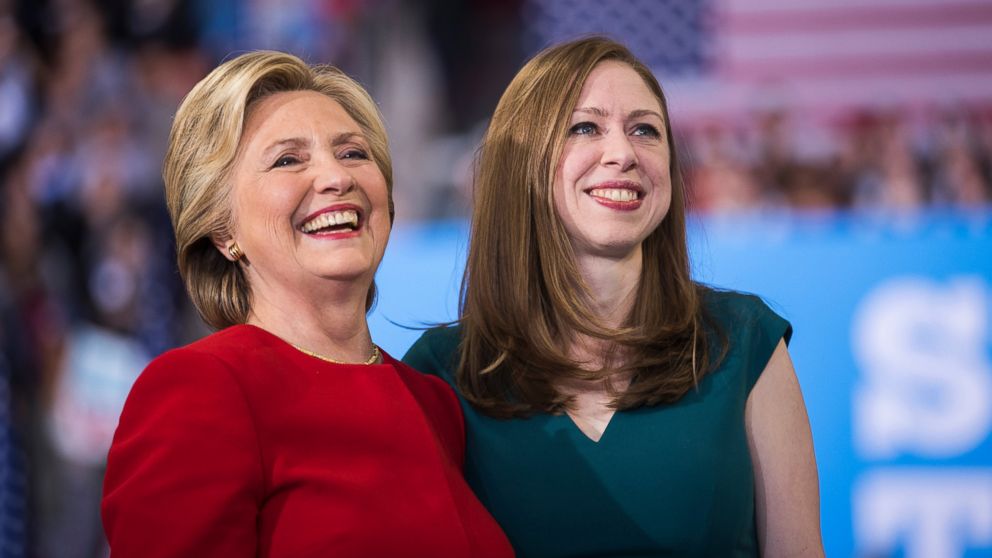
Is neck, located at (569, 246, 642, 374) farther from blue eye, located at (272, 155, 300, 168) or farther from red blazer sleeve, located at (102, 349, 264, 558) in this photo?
red blazer sleeve, located at (102, 349, 264, 558)

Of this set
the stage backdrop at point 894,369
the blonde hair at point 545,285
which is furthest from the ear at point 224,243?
the stage backdrop at point 894,369

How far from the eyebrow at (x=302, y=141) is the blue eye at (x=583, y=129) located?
386 mm

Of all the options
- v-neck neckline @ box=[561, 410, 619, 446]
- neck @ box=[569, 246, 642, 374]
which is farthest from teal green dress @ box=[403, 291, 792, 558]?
neck @ box=[569, 246, 642, 374]

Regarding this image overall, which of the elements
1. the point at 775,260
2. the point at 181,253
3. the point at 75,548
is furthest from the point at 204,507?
the point at 75,548

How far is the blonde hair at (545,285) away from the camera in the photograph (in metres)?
1.92

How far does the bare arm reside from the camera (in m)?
1.85

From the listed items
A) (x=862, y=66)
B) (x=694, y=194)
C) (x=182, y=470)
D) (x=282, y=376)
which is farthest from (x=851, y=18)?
(x=182, y=470)

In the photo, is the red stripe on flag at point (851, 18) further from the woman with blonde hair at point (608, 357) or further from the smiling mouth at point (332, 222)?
the smiling mouth at point (332, 222)

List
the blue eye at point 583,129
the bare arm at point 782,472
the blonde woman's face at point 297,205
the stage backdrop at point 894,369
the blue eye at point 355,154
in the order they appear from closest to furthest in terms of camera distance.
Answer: the blonde woman's face at point 297,205
the blue eye at point 355,154
the bare arm at point 782,472
the blue eye at point 583,129
the stage backdrop at point 894,369

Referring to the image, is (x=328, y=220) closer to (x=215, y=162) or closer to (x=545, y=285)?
(x=215, y=162)

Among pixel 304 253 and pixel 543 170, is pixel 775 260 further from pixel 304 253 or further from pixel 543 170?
pixel 304 253

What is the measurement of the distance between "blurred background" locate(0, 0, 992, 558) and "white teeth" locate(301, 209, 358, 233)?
2.63 ft

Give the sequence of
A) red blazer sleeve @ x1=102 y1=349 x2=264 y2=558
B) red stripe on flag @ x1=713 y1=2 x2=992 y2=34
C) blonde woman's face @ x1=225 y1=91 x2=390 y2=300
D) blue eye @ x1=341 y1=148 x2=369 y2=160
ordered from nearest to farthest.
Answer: red blazer sleeve @ x1=102 y1=349 x2=264 y2=558 → blonde woman's face @ x1=225 y1=91 x2=390 y2=300 → blue eye @ x1=341 y1=148 x2=369 y2=160 → red stripe on flag @ x1=713 y1=2 x2=992 y2=34

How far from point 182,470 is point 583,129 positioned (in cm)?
90
